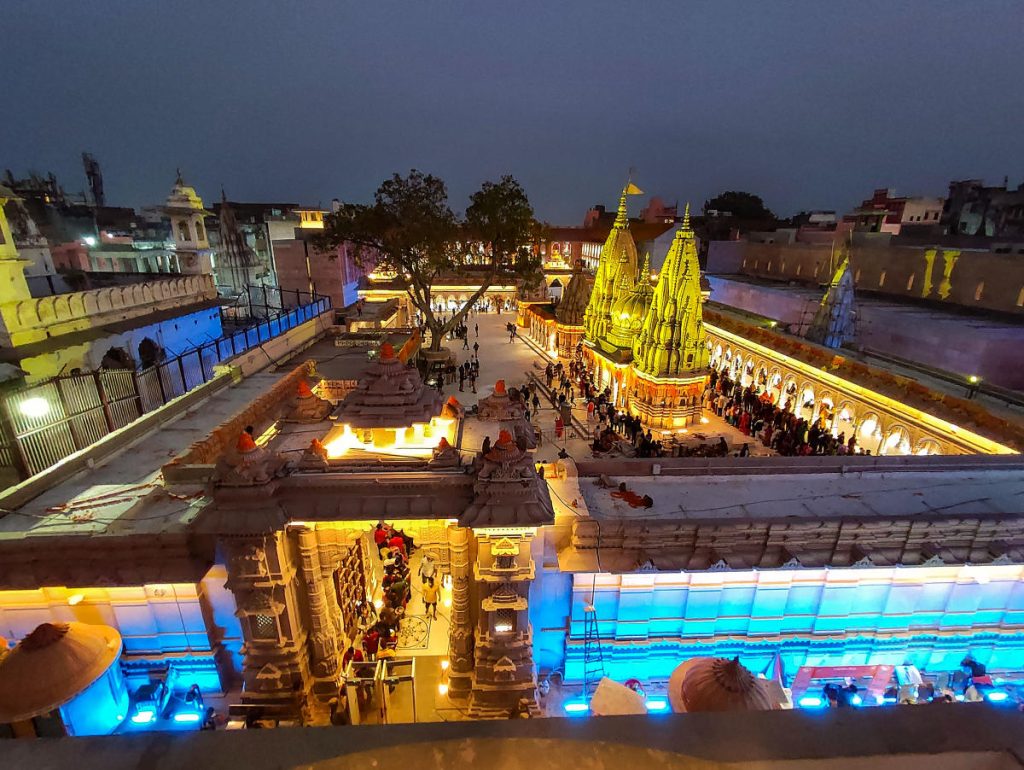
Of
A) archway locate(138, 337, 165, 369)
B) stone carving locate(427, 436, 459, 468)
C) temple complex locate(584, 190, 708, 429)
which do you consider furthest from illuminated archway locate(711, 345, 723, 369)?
archway locate(138, 337, 165, 369)

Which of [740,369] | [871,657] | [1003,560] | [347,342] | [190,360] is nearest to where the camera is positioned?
[1003,560]

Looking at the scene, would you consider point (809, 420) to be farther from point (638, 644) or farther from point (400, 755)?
point (400, 755)

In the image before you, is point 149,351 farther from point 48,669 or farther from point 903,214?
point 903,214

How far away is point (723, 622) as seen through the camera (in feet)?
31.9

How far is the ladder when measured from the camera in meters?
9.48

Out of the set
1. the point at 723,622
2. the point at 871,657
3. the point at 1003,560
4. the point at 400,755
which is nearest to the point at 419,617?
the point at 723,622

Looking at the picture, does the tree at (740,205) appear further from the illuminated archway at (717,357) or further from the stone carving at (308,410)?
the stone carving at (308,410)

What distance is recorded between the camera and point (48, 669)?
695 centimetres

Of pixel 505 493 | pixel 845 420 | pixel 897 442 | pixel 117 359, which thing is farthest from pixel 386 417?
pixel 845 420

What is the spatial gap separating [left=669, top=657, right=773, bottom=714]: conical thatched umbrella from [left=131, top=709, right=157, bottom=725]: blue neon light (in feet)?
29.3

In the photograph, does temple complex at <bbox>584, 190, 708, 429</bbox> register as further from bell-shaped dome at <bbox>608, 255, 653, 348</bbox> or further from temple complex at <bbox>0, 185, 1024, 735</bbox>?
temple complex at <bbox>0, 185, 1024, 735</bbox>

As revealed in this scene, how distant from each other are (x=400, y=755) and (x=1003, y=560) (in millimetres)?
12163

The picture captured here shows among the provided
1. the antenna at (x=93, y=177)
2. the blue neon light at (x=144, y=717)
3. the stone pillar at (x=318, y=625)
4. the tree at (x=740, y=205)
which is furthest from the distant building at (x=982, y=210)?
the antenna at (x=93, y=177)

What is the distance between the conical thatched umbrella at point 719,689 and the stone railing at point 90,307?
833 inches
